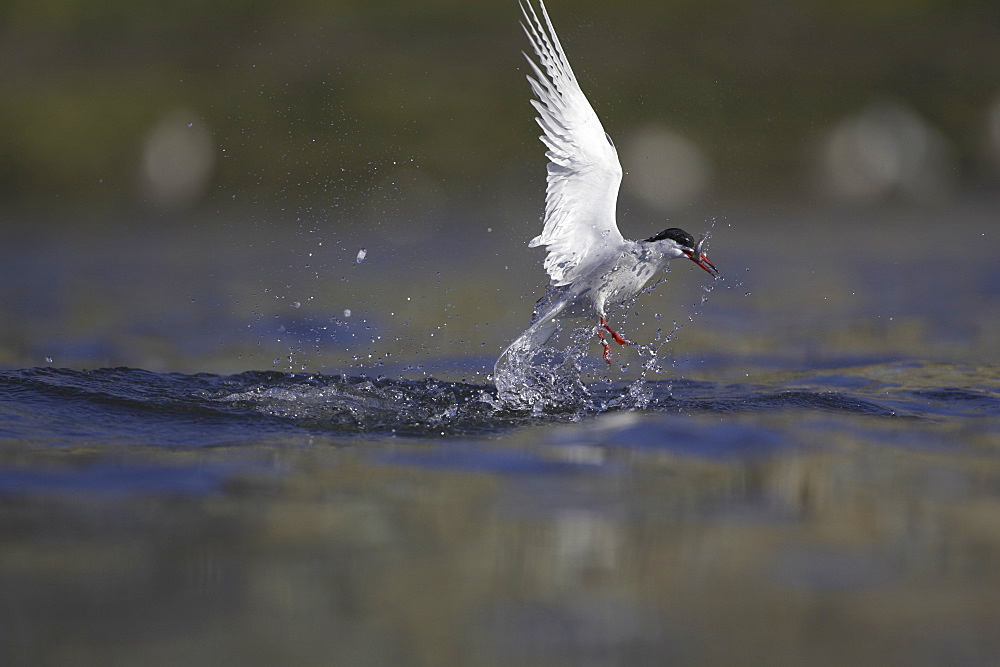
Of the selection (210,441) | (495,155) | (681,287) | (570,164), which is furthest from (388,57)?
(210,441)

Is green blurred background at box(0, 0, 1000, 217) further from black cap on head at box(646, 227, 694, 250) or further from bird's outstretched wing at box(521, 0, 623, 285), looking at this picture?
black cap on head at box(646, 227, 694, 250)

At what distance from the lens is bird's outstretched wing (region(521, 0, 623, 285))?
23.6ft

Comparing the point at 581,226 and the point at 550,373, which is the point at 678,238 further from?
the point at 550,373

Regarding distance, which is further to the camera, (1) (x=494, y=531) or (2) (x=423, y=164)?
(2) (x=423, y=164)

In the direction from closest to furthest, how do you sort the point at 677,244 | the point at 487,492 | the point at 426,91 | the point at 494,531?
the point at 494,531 → the point at 487,492 → the point at 677,244 → the point at 426,91

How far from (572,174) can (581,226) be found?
32 centimetres

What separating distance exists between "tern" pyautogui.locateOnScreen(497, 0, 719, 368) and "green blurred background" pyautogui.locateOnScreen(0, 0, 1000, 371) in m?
1.72

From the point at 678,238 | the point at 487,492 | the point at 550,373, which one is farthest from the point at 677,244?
the point at 487,492

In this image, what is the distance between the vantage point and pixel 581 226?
7379 mm

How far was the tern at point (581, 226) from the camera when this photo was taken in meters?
7.20

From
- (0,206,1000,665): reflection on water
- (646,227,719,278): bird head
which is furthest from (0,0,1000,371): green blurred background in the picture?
(646,227,719,278): bird head

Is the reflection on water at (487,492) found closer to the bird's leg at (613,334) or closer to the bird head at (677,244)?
the bird's leg at (613,334)

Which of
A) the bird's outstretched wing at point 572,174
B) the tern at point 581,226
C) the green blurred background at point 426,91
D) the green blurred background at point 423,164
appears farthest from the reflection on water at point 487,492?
the green blurred background at point 426,91

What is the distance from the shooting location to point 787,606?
3.59m
